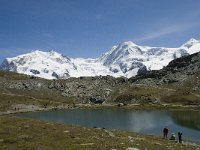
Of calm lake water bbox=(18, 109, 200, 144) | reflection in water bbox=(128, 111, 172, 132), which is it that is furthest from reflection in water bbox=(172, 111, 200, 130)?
reflection in water bbox=(128, 111, 172, 132)

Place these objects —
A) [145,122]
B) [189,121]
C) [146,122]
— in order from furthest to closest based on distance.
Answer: [189,121]
[145,122]
[146,122]

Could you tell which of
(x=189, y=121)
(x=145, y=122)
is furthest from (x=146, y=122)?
(x=189, y=121)

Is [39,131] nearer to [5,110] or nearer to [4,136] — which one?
[4,136]

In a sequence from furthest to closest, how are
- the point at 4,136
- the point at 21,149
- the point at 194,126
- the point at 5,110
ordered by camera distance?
the point at 5,110 < the point at 194,126 < the point at 4,136 < the point at 21,149

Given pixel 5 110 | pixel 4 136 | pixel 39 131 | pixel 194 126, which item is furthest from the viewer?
pixel 5 110

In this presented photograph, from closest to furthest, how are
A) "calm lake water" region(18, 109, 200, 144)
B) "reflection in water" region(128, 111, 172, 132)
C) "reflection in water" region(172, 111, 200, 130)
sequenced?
"calm lake water" region(18, 109, 200, 144), "reflection in water" region(128, 111, 172, 132), "reflection in water" region(172, 111, 200, 130)

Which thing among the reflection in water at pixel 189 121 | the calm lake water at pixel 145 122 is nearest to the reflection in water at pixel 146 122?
the calm lake water at pixel 145 122

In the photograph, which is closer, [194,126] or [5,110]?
Result: [194,126]

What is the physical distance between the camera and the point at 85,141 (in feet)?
172

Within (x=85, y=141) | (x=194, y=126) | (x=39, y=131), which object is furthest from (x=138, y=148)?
(x=194, y=126)

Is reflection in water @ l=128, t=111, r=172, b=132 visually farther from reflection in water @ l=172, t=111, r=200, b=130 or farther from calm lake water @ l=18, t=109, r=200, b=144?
reflection in water @ l=172, t=111, r=200, b=130

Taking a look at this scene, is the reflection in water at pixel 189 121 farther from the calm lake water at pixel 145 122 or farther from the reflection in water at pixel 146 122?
the reflection in water at pixel 146 122

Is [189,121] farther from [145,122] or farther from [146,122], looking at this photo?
[145,122]

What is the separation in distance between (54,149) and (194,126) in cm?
8415
